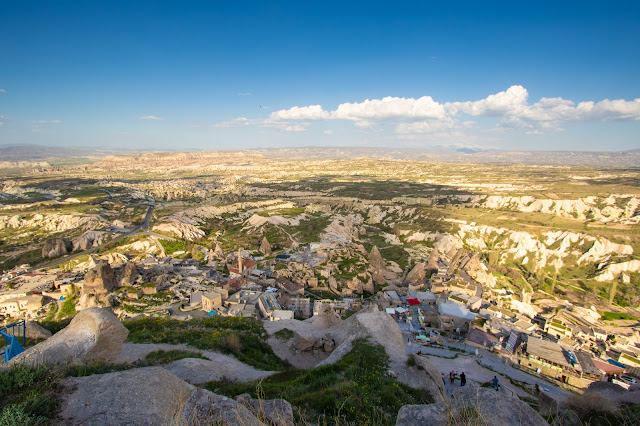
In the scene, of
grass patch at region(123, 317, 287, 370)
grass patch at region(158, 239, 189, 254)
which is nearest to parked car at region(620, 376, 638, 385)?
grass patch at region(123, 317, 287, 370)

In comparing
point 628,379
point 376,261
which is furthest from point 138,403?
point 376,261

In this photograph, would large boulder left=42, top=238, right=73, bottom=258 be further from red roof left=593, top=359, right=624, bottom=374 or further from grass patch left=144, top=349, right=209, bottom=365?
red roof left=593, top=359, right=624, bottom=374

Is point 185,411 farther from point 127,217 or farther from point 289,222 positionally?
point 127,217

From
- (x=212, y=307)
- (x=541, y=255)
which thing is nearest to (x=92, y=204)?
(x=212, y=307)

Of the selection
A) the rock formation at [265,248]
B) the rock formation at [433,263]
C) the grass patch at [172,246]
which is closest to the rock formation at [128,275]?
the grass patch at [172,246]

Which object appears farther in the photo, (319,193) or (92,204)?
(319,193)

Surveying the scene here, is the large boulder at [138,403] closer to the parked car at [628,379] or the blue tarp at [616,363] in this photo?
the parked car at [628,379]
